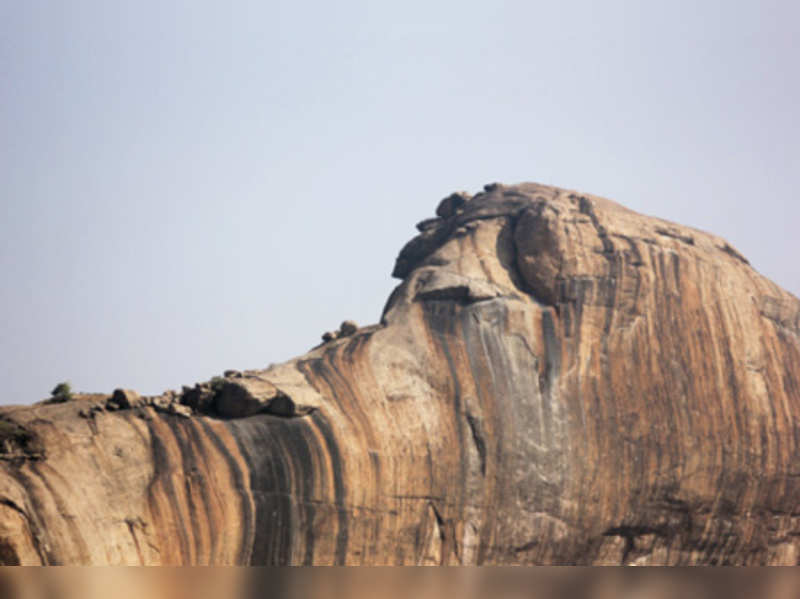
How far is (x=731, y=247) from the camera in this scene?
116 ft

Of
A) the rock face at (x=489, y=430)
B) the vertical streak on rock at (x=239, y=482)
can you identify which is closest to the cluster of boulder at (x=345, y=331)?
the rock face at (x=489, y=430)

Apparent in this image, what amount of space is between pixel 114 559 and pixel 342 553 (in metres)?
5.83

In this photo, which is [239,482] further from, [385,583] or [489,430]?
[489,430]

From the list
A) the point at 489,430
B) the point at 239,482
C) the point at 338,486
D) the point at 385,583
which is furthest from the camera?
the point at 489,430

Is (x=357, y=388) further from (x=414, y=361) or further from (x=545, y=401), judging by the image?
(x=545, y=401)

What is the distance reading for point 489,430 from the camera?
2805 centimetres

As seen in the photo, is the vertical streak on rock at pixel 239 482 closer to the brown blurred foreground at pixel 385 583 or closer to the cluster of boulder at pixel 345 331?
the brown blurred foreground at pixel 385 583

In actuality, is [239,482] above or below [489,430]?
below

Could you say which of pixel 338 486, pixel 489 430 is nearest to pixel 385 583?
pixel 338 486

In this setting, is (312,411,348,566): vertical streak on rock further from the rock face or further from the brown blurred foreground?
the brown blurred foreground

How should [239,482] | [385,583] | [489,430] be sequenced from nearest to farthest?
[385,583] < [239,482] < [489,430]

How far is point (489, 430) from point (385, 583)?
640 cm

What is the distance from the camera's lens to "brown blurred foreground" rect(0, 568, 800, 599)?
20.0 m

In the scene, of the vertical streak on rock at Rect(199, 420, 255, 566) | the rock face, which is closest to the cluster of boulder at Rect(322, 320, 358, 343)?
the rock face
